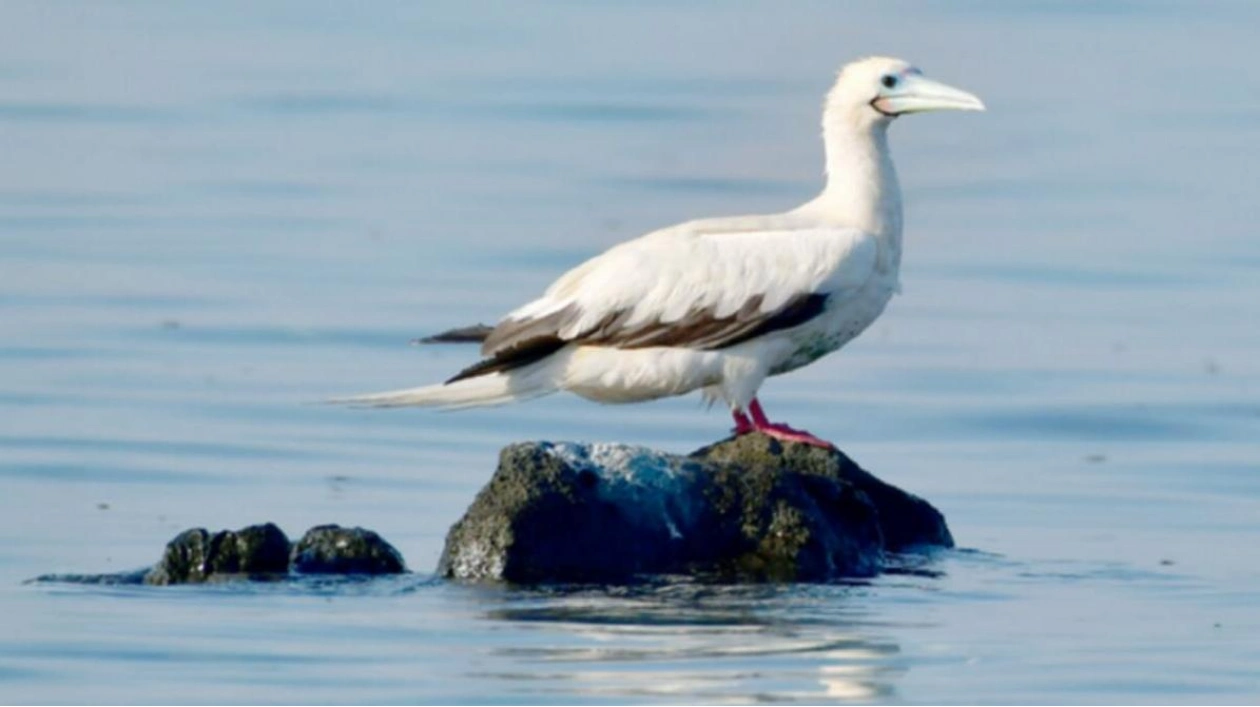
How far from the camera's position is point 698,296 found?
691 inches

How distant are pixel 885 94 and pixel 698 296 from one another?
A: 1465 millimetres

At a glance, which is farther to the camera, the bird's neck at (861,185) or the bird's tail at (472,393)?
the bird's neck at (861,185)

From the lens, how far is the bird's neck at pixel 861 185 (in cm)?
1791

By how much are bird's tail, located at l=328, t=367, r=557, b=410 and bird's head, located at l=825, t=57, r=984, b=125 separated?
1914 millimetres

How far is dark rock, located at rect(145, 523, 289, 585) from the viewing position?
52.4 ft

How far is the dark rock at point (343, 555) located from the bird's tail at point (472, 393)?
1.67 meters

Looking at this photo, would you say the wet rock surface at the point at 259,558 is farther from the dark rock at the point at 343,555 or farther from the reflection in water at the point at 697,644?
the reflection in water at the point at 697,644

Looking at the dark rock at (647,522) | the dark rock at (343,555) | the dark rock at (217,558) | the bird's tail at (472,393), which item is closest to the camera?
the dark rock at (647,522)

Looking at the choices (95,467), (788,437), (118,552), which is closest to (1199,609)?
(788,437)

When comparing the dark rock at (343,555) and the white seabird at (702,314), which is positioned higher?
the white seabird at (702,314)

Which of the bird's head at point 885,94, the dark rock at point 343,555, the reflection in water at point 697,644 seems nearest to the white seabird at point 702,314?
the bird's head at point 885,94

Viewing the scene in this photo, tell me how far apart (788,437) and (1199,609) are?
199cm

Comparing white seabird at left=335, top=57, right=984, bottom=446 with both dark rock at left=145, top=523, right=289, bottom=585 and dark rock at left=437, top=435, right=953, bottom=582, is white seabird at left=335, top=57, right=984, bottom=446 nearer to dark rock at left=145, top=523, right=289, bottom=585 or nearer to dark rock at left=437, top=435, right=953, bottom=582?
dark rock at left=437, top=435, right=953, bottom=582

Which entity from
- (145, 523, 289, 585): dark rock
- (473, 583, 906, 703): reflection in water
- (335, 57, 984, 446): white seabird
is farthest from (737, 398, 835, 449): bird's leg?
(145, 523, 289, 585): dark rock
